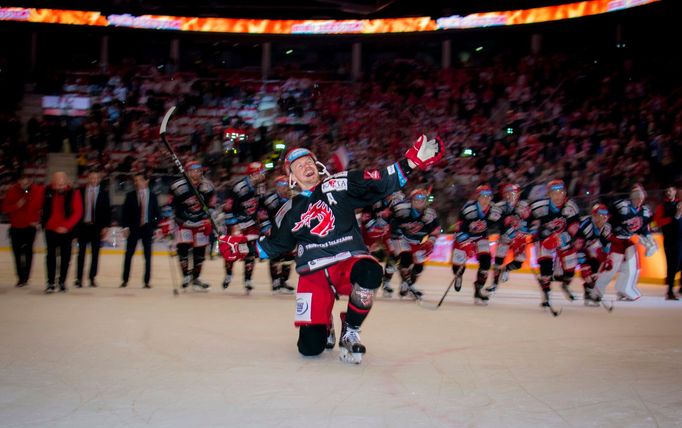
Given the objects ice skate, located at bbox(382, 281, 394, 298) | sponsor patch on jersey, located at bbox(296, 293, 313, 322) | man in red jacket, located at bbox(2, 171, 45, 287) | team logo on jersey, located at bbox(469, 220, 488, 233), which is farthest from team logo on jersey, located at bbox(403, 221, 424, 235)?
man in red jacket, located at bbox(2, 171, 45, 287)

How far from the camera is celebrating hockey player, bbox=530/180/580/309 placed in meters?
8.79

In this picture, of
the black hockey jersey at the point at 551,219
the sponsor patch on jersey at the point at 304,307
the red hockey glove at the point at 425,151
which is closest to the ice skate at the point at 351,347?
the sponsor patch on jersey at the point at 304,307

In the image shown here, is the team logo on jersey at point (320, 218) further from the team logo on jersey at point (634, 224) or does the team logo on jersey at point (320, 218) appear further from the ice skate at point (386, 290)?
the team logo on jersey at point (634, 224)

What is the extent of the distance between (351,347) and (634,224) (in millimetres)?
6475

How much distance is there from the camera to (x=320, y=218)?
5359 millimetres

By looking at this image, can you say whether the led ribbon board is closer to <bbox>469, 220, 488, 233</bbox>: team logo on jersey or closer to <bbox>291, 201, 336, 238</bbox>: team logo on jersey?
<bbox>469, 220, 488, 233</bbox>: team logo on jersey

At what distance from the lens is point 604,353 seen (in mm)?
5656

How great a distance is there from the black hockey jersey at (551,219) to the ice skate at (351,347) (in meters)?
4.41

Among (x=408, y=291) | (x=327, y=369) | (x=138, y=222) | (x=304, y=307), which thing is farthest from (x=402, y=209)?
(x=327, y=369)

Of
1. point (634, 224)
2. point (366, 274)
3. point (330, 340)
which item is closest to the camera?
point (366, 274)

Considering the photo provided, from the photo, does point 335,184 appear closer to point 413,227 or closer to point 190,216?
point 413,227

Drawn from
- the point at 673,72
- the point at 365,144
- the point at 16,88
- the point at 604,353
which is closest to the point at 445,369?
the point at 604,353

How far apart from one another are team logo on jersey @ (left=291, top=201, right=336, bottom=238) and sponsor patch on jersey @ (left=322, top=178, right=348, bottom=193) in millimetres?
125

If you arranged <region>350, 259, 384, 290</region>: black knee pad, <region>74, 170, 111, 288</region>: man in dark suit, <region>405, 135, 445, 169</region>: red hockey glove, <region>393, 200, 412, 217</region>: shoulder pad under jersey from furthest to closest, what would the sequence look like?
<region>74, 170, 111, 288</region>: man in dark suit < <region>393, 200, 412, 217</region>: shoulder pad under jersey < <region>350, 259, 384, 290</region>: black knee pad < <region>405, 135, 445, 169</region>: red hockey glove
